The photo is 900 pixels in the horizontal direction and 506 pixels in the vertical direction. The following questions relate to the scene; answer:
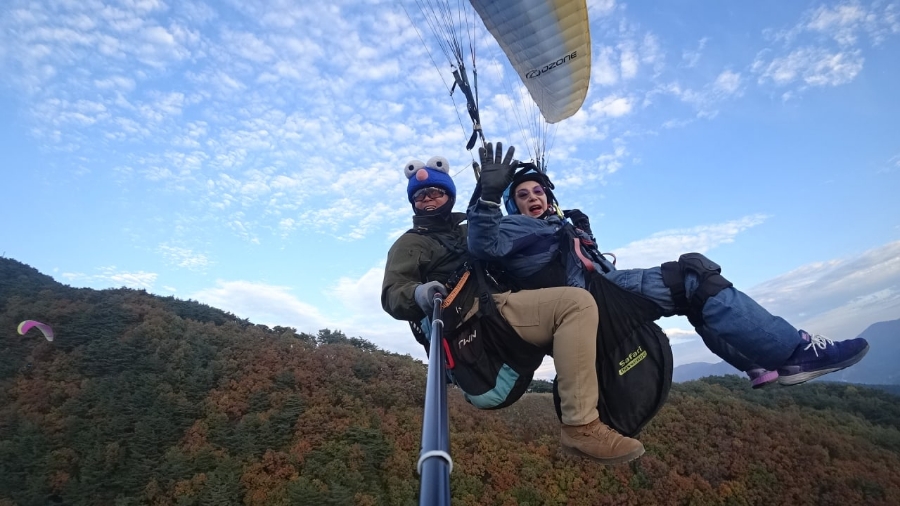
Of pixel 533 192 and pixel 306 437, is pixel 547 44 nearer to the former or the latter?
pixel 533 192

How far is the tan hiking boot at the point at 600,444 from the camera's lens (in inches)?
80.0

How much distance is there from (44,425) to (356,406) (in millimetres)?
7336

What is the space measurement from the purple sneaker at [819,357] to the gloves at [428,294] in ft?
5.19

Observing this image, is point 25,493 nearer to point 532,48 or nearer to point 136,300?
point 136,300

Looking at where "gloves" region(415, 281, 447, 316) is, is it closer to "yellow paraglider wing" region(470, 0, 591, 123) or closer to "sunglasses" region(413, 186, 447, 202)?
"sunglasses" region(413, 186, 447, 202)

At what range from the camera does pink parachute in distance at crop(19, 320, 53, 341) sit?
1462 centimetres

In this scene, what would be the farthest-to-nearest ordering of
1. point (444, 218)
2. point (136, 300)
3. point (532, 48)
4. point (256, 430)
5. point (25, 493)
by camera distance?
point (136, 300) < point (256, 430) < point (25, 493) < point (532, 48) < point (444, 218)

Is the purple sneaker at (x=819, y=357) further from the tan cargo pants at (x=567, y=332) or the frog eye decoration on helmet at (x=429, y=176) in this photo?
the frog eye decoration on helmet at (x=429, y=176)

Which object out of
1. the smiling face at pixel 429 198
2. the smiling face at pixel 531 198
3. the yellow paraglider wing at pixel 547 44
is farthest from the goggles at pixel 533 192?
the yellow paraglider wing at pixel 547 44

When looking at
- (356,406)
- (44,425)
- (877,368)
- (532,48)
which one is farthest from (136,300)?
(877,368)

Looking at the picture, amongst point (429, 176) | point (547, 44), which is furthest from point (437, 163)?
point (547, 44)

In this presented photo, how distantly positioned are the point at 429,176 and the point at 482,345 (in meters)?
1.26

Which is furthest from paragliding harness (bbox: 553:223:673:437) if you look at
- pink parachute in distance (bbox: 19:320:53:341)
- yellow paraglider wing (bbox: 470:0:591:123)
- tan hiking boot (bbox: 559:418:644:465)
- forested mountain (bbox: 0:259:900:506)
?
pink parachute in distance (bbox: 19:320:53:341)

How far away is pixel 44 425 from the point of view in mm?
11547
